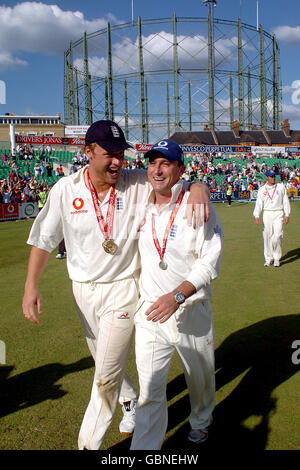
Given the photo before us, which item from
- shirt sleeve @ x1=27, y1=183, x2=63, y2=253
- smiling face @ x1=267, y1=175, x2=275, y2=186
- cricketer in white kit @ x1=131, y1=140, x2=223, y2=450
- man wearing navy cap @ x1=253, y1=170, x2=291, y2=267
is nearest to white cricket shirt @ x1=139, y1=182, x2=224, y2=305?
cricketer in white kit @ x1=131, y1=140, x2=223, y2=450

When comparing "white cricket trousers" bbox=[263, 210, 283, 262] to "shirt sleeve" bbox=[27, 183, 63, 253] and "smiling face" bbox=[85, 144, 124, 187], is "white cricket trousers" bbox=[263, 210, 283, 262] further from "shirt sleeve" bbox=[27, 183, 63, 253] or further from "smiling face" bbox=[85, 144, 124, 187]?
"shirt sleeve" bbox=[27, 183, 63, 253]

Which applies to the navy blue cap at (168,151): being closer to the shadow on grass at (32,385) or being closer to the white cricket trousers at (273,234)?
the shadow on grass at (32,385)

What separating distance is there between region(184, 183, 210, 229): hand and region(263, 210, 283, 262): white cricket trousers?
7.38 m

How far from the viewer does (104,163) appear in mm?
3021

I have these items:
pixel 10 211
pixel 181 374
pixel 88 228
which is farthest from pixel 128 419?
pixel 10 211

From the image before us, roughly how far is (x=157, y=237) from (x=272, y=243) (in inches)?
299

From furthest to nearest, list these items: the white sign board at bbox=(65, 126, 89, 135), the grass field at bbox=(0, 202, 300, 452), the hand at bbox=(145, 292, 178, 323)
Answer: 1. the white sign board at bbox=(65, 126, 89, 135)
2. the grass field at bbox=(0, 202, 300, 452)
3. the hand at bbox=(145, 292, 178, 323)

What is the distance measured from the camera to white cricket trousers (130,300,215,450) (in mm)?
2871

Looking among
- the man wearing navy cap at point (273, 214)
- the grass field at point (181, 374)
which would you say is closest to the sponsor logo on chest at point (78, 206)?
the grass field at point (181, 374)

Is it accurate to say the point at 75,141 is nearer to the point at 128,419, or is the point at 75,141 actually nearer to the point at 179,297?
the point at 128,419

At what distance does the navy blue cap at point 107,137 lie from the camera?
116 inches

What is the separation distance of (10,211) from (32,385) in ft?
60.1

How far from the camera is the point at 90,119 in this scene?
59.3 m
